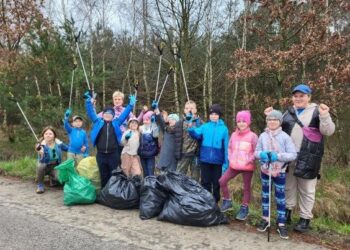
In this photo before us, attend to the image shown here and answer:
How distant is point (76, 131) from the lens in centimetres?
Answer: 756

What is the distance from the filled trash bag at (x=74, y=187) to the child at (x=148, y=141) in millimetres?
1064

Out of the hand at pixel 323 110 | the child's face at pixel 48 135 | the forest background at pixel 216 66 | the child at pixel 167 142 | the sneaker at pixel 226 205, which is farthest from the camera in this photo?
the forest background at pixel 216 66

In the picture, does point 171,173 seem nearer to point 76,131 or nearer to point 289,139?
point 289,139

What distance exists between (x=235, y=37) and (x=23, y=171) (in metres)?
14.4

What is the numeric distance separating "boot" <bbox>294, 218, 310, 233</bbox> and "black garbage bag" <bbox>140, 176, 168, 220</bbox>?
5.86 feet

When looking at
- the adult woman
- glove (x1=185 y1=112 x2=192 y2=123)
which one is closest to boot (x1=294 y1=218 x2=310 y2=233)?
the adult woman

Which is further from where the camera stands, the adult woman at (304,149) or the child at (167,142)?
the child at (167,142)

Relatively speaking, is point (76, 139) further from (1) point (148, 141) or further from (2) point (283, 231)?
(2) point (283, 231)

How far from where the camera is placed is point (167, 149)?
6902 mm

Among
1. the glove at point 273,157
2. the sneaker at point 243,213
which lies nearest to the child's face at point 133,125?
the sneaker at point 243,213

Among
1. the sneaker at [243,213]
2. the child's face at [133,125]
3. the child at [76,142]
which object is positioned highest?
the child's face at [133,125]

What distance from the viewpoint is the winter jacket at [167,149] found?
685 centimetres

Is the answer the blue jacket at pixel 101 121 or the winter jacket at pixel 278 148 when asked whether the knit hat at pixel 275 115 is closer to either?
the winter jacket at pixel 278 148

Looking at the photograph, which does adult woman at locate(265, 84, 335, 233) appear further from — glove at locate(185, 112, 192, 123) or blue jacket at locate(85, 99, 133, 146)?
blue jacket at locate(85, 99, 133, 146)
